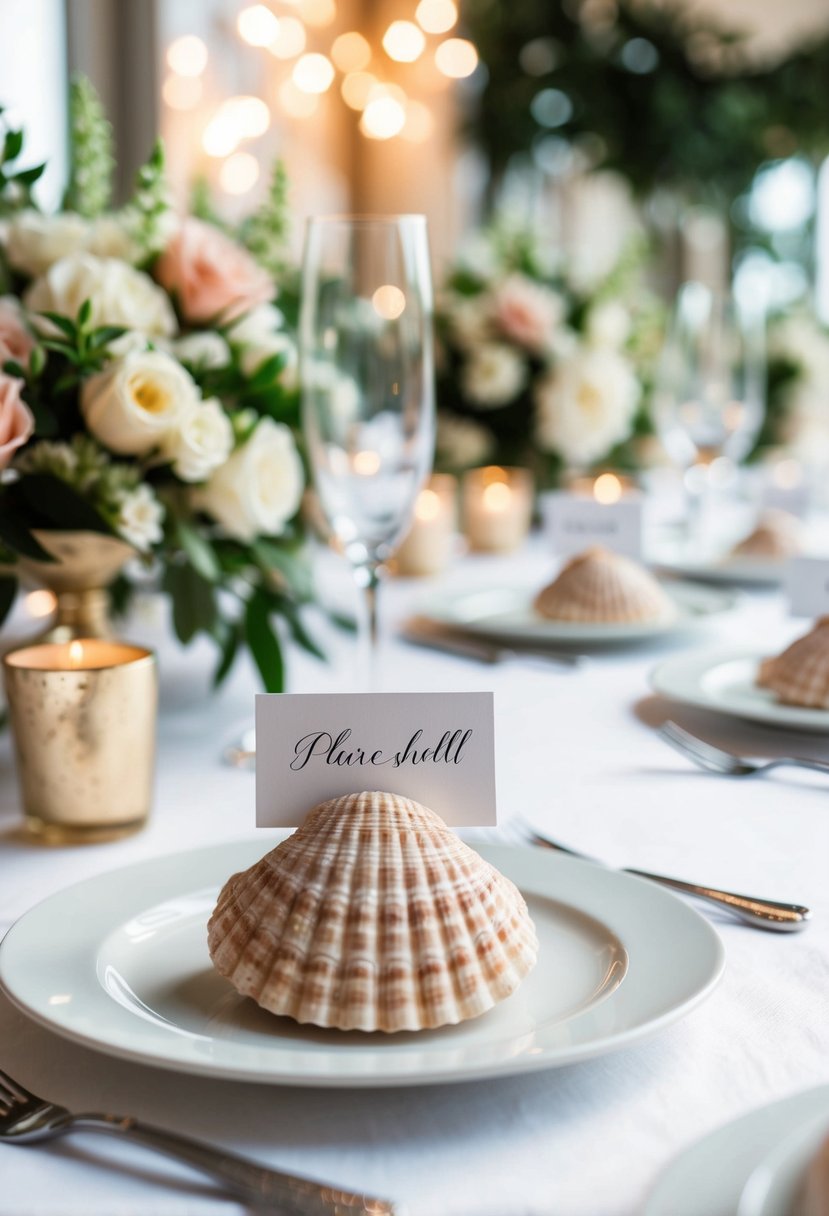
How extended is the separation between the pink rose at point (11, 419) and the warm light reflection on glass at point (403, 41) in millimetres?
4029

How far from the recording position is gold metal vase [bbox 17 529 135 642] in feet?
3.09

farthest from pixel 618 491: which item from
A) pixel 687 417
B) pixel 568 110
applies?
pixel 568 110

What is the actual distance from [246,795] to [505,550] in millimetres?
1187

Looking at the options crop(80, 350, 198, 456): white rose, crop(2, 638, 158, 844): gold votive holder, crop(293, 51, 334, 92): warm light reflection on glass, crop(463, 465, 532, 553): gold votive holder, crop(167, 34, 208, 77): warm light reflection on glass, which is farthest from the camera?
crop(293, 51, 334, 92): warm light reflection on glass

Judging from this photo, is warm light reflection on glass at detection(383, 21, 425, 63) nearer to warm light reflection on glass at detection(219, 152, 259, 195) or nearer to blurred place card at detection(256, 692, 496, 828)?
warm light reflection on glass at detection(219, 152, 259, 195)

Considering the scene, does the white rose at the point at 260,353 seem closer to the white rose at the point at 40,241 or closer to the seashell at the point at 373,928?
→ the white rose at the point at 40,241

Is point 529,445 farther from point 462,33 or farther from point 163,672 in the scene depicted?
point 462,33

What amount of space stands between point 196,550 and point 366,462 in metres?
0.15

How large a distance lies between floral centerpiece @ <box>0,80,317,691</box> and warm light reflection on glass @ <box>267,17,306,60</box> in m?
3.04

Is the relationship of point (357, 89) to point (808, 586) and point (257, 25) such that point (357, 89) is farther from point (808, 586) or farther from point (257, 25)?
point (808, 586)

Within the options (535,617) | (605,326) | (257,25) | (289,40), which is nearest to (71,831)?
(535,617)

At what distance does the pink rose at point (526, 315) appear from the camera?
2.12 meters

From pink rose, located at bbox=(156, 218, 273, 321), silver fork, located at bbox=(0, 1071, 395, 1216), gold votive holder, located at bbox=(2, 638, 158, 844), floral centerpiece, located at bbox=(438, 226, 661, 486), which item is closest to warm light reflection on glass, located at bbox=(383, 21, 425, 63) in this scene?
floral centerpiece, located at bbox=(438, 226, 661, 486)

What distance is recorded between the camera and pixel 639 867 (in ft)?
2.54
